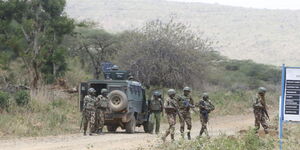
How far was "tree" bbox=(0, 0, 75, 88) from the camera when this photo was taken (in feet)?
110

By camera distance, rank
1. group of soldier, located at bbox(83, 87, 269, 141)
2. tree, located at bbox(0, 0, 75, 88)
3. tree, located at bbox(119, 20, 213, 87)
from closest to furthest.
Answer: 1. group of soldier, located at bbox(83, 87, 269, 141)
2. tree, located at bbox(0, 0, 75, 88)
3. tree, located at bbox(119, 20, 213, 87)

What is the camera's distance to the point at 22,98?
28.2m

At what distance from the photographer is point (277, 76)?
56.3 m

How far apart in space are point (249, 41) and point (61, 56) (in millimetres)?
74431

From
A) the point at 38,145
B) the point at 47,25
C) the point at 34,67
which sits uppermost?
the point at 47,25

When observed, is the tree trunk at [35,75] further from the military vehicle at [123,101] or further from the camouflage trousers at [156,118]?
the camouflage trousers at [156,118]

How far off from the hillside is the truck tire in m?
70.9

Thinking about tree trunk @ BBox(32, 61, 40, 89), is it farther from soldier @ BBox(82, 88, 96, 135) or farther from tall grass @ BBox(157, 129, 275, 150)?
tall grass @ BBox(157, 129, 275, 150)

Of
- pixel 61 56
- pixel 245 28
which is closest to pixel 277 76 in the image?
pixel 61 56

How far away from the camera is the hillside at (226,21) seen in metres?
101

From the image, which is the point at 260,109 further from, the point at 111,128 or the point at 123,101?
the point at 111,128

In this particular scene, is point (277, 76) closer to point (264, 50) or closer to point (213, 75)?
point (213, 75)

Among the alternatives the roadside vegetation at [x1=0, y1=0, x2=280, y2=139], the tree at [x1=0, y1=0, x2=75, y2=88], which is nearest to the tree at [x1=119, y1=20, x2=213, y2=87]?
the roadside vegetation at [x1=0, y1=0, x2=280, y2=139]

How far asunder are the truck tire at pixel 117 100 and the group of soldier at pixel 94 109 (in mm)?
196
